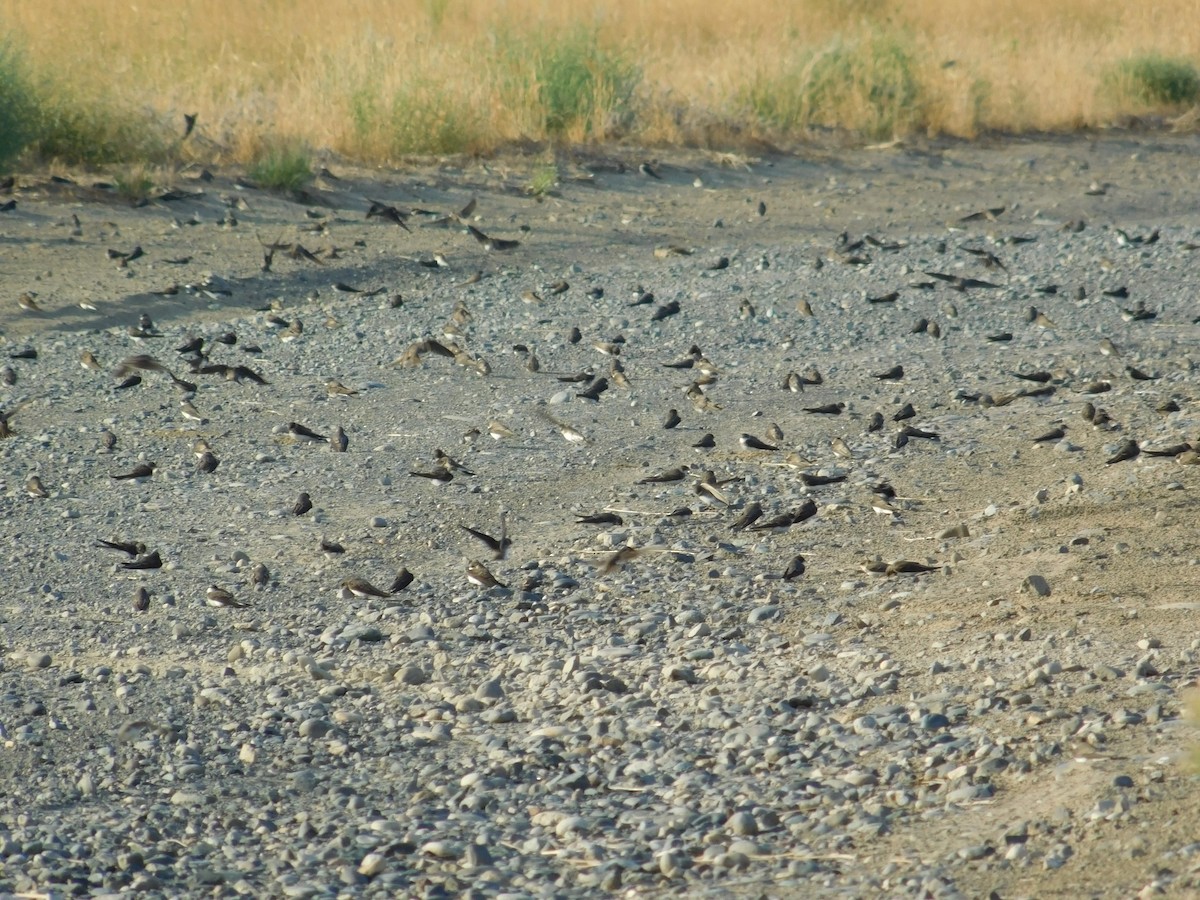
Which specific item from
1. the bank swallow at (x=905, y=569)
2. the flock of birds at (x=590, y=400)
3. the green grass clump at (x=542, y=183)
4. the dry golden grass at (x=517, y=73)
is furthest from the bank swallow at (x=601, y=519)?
the dry golden grass at (x=517, y=73)

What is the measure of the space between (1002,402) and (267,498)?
3.68 meters

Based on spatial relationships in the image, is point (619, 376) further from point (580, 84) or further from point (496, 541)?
point (580, 84)

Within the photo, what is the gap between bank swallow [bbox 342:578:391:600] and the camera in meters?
5.29

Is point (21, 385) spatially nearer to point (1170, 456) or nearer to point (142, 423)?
point (142, 423)

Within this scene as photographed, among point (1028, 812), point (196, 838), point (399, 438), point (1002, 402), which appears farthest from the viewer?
point (1002, 402)

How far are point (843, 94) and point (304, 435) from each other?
1065 centimetres

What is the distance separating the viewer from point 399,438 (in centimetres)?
726

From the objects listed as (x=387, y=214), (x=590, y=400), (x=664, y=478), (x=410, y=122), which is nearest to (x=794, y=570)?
(x=664, y=478)

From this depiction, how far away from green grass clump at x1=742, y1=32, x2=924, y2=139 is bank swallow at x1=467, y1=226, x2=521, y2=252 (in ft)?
16.0

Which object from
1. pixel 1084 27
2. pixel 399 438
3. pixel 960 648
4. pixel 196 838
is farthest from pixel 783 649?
pixel 1084 27

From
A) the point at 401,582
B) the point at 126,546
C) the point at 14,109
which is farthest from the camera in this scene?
the point at 14,109

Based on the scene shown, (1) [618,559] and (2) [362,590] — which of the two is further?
(1) [618,559]

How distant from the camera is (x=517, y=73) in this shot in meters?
15.0

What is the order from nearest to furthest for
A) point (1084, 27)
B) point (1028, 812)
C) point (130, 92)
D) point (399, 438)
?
point (1028, 812)
point (399, 438)
point (130, 92)
point (1084, 27)
